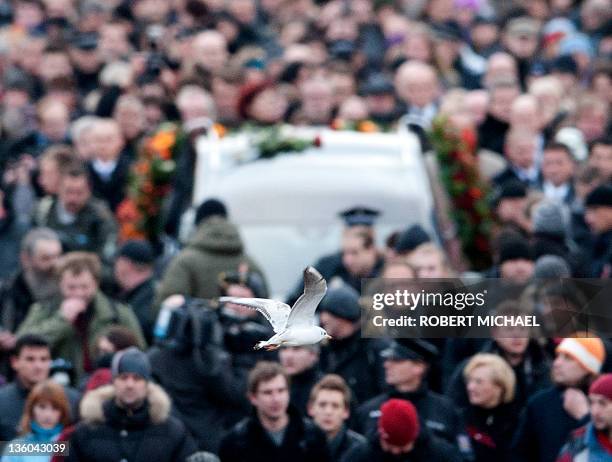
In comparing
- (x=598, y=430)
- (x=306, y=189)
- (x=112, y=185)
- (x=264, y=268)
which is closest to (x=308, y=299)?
(x=598, y=430)

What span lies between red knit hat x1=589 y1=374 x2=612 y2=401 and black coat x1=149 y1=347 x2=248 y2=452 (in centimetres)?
251

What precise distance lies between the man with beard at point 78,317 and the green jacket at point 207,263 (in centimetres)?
39

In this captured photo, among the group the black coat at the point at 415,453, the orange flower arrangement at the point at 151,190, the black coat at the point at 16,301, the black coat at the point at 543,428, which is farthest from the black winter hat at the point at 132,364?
the orange flower arrangement at the point at 151,190

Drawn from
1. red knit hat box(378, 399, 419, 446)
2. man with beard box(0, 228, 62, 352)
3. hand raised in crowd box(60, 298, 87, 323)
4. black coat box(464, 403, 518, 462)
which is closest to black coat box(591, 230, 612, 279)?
black coat box(464, 403, 518, 462)

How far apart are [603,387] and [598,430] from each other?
265mm

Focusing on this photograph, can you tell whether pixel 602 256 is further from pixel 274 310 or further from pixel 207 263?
pixel 274 310

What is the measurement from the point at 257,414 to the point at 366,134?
517 cm

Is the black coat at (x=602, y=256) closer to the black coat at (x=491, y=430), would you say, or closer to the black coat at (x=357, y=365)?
the black coat at (x=357, y=365)

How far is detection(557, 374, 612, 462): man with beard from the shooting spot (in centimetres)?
1276

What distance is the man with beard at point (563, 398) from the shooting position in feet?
44.3

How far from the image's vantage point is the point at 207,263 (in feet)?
52.1

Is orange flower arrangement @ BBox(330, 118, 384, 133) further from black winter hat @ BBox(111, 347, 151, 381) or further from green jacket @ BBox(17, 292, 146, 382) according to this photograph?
black winter hat @ BBox(111, 347, 151, 381)

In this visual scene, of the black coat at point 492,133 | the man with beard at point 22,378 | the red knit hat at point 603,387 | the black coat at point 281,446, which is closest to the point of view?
the red knit hat at point 603,387

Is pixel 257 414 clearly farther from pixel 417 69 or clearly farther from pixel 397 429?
pixel 417 69
